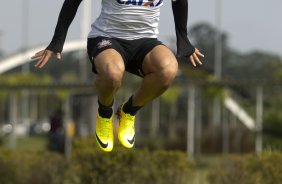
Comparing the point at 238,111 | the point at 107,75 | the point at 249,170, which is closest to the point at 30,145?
the point at 238,111

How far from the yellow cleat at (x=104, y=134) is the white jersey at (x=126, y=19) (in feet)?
3.08

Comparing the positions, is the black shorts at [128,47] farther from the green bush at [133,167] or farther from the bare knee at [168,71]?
the green bush at [133,167]

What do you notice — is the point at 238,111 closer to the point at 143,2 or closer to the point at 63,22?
the point at 143,2

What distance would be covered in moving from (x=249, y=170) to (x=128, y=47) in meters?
6.41

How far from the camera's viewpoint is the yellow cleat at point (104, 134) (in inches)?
318

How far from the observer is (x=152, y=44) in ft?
25.7

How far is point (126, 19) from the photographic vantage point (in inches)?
303

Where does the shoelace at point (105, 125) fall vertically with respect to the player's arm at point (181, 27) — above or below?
below

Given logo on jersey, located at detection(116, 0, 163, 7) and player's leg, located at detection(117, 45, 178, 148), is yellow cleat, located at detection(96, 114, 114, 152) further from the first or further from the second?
logo on jersey, located at detection(116, 0, 163, 7)

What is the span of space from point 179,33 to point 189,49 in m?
0.20

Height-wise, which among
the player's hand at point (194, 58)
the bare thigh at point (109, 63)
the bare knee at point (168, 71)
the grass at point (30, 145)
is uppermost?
the bare thigh at point (109, 63)

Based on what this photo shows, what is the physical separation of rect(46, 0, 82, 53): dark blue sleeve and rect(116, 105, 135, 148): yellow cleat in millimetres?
1104

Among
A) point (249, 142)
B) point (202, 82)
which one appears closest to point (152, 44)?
point (202, 82)

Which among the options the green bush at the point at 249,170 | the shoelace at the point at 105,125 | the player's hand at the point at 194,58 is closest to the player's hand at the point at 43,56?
the shoelace at the point at 105,125
